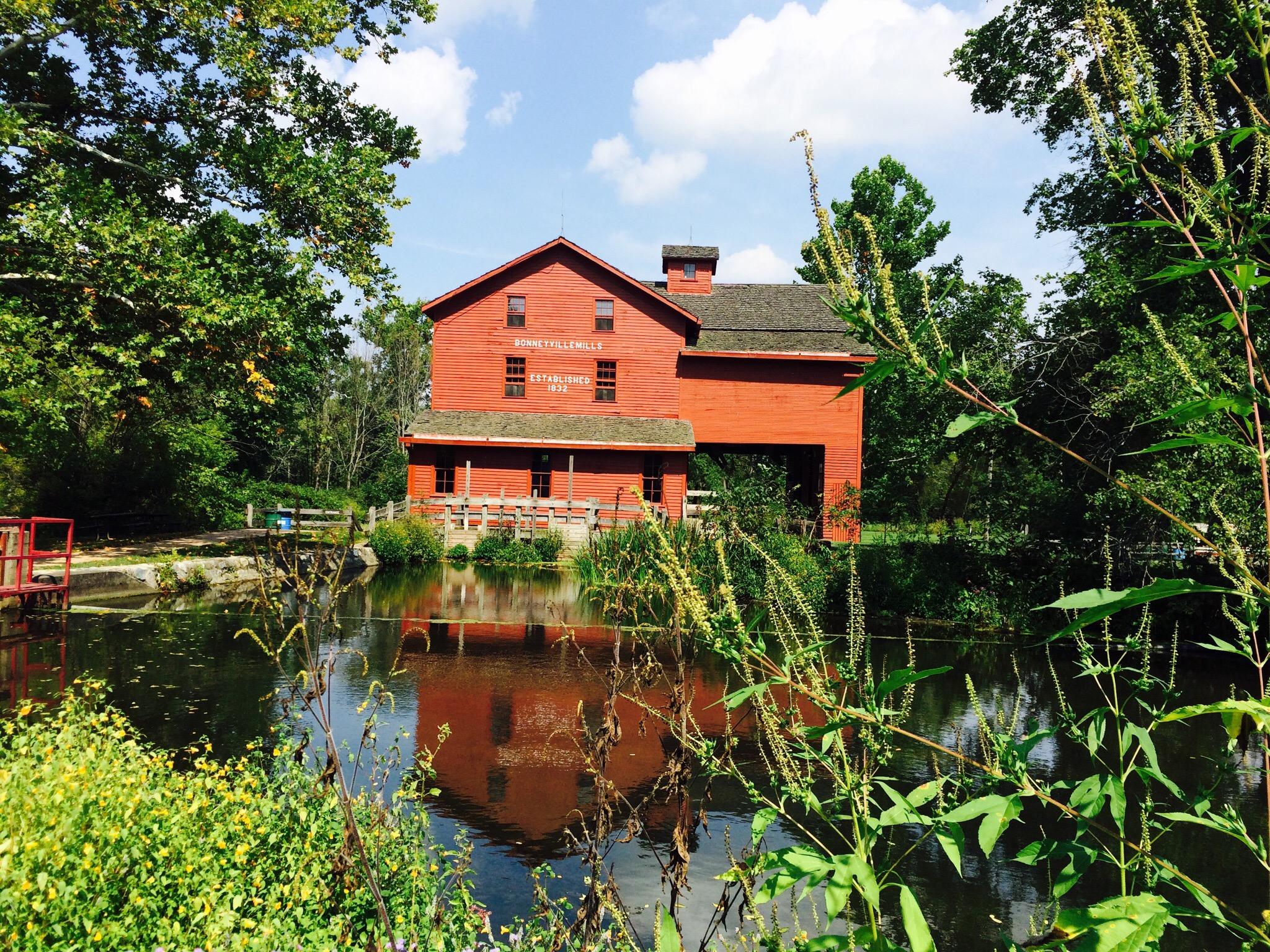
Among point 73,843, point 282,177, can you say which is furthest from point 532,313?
point 73,843

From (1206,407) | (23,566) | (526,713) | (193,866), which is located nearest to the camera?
(1206,407)

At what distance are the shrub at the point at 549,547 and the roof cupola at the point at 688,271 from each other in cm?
1375

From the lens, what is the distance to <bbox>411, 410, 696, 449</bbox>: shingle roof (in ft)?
93.0

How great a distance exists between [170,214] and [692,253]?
18.9 metres

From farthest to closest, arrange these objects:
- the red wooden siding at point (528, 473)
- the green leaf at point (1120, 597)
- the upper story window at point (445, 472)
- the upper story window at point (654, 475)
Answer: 1. the upper story window at point (654, 475)
2. the upper story window at point (445, 472)
3. the red wooden siding at point (528, 473)
4. the green leaf at point (1120, 597)

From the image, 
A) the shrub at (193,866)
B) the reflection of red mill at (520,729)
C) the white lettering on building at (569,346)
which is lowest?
the reflection of red mill at (520,729)

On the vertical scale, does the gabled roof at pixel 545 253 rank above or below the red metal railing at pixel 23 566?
above

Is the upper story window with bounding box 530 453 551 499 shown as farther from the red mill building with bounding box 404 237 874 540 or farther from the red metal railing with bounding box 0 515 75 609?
the red metal railing with bounding box 0 515 75 609

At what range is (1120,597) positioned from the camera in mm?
1331

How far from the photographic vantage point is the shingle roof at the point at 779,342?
30.2m

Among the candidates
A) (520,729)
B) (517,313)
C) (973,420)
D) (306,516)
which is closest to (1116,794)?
(973,420)

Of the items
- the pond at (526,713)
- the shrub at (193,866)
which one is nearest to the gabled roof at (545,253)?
the pond at (526,713)

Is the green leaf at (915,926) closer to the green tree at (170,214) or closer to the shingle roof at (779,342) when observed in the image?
the green tree at (170,214)

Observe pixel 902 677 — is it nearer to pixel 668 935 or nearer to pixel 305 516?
pixel 668 935
